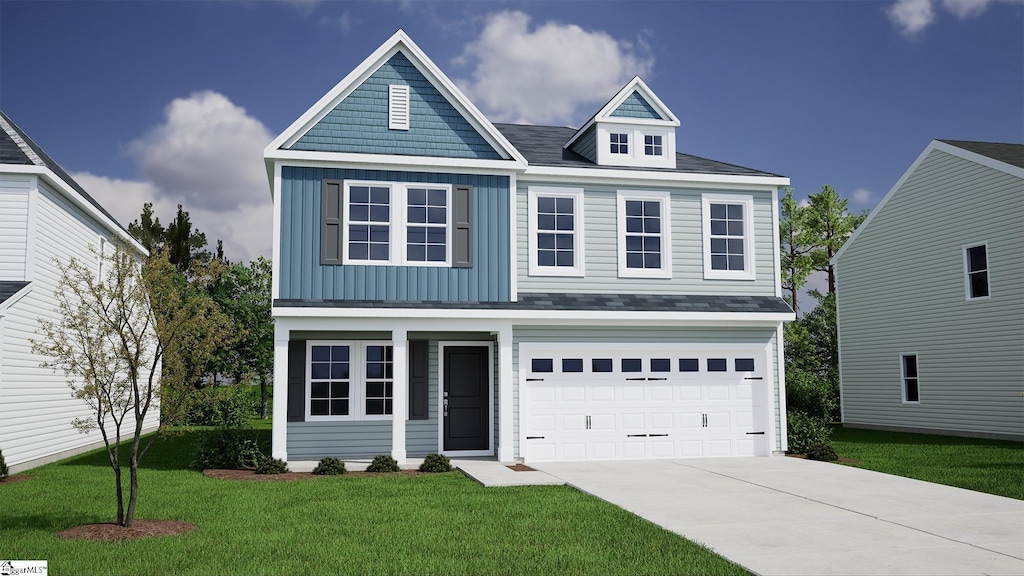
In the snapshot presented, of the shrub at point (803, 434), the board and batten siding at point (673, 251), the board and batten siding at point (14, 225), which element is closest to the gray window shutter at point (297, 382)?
the board and batten siding at point (673, 251)

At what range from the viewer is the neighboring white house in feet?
51.9

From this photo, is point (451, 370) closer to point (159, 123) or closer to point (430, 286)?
point (430, 286)

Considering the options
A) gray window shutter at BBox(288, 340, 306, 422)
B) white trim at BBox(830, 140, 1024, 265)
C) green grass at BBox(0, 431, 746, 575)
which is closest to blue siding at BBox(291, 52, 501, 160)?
gray window shutter at BBox(288, 340, 306, 422)

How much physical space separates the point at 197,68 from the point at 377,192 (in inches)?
498

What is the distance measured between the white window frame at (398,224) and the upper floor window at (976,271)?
15.3m

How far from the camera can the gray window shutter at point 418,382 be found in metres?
17.3

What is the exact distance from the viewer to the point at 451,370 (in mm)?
17766

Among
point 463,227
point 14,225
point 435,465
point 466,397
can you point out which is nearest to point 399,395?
point 435,465

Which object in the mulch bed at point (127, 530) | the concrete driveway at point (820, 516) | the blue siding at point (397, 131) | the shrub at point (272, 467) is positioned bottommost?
the concrete driveway at point (820, 516)

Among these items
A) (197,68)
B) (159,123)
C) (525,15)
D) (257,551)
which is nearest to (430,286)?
(525,15)

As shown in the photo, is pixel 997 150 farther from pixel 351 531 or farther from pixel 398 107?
pixel 351 531

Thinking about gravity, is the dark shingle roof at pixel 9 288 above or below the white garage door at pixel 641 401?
above

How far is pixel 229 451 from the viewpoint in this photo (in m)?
15.5

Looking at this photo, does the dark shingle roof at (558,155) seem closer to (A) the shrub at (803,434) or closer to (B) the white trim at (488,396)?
(B) the white trim at (488,396)
